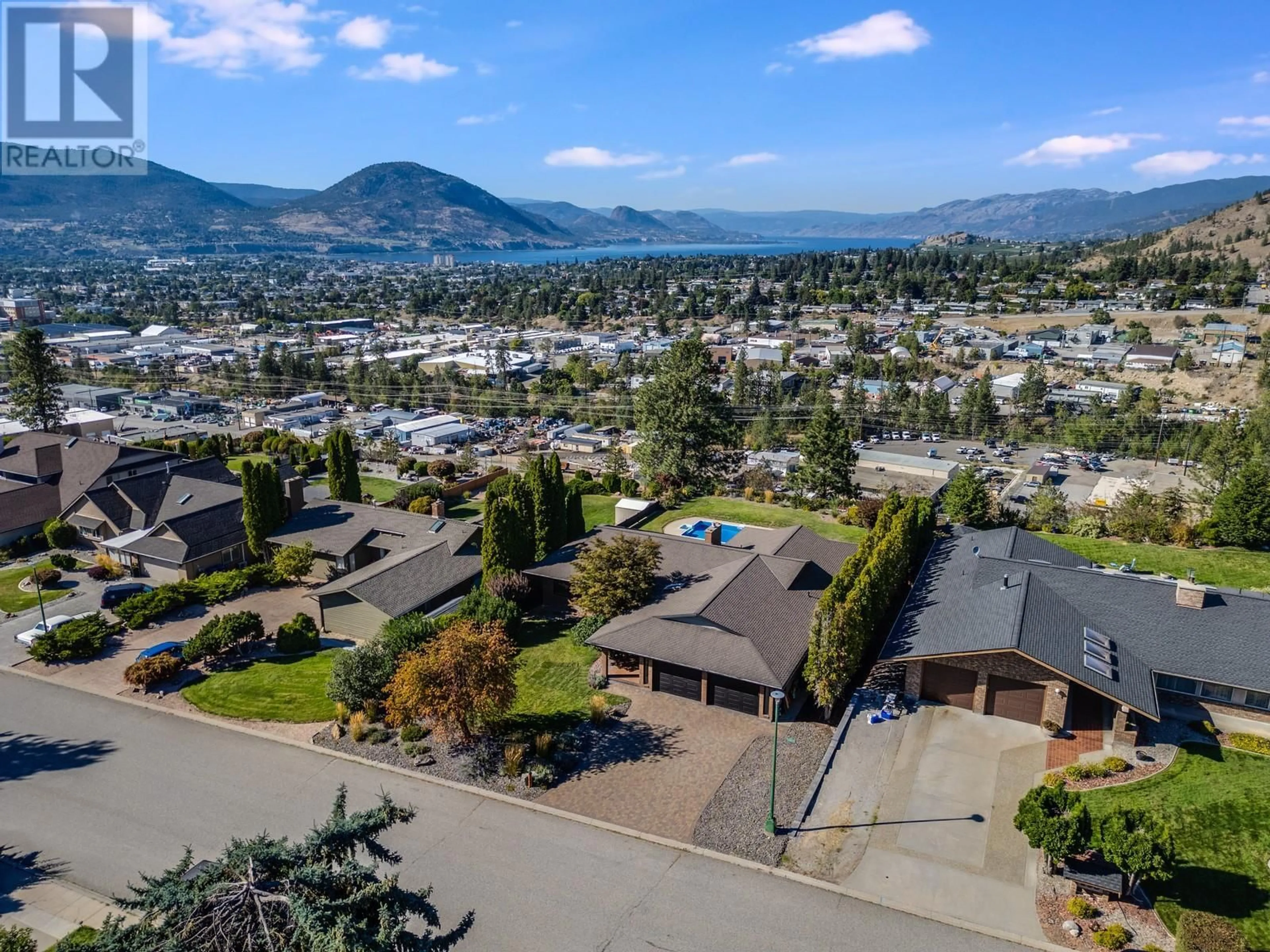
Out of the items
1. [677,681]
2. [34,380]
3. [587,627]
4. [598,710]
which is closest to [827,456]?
[587,627]

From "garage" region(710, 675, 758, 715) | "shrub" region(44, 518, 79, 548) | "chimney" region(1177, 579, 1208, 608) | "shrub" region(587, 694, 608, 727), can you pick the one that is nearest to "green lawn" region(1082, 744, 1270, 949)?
"chimney" region(1177, 579, 1208, 608)

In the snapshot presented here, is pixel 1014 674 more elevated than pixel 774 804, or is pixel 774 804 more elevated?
pixel 1014 674

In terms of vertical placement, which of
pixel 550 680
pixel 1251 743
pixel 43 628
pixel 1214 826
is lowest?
pixel 43 628

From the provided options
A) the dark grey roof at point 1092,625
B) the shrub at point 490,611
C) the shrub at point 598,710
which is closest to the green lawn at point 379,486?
the shrub at point 490,611

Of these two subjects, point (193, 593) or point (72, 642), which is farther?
point (193, 593)

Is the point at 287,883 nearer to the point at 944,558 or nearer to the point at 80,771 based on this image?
the point at 80,771

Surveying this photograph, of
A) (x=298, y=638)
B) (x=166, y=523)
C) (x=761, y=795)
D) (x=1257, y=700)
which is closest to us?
(x=761, y=795)

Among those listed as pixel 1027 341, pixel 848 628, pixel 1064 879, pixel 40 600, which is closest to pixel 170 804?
pixel 40 600

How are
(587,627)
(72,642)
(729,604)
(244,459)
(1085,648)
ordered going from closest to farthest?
(1085,648), (729,604), (72,642), (587,627), (244,459)

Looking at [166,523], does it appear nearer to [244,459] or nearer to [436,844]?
[436,844]
